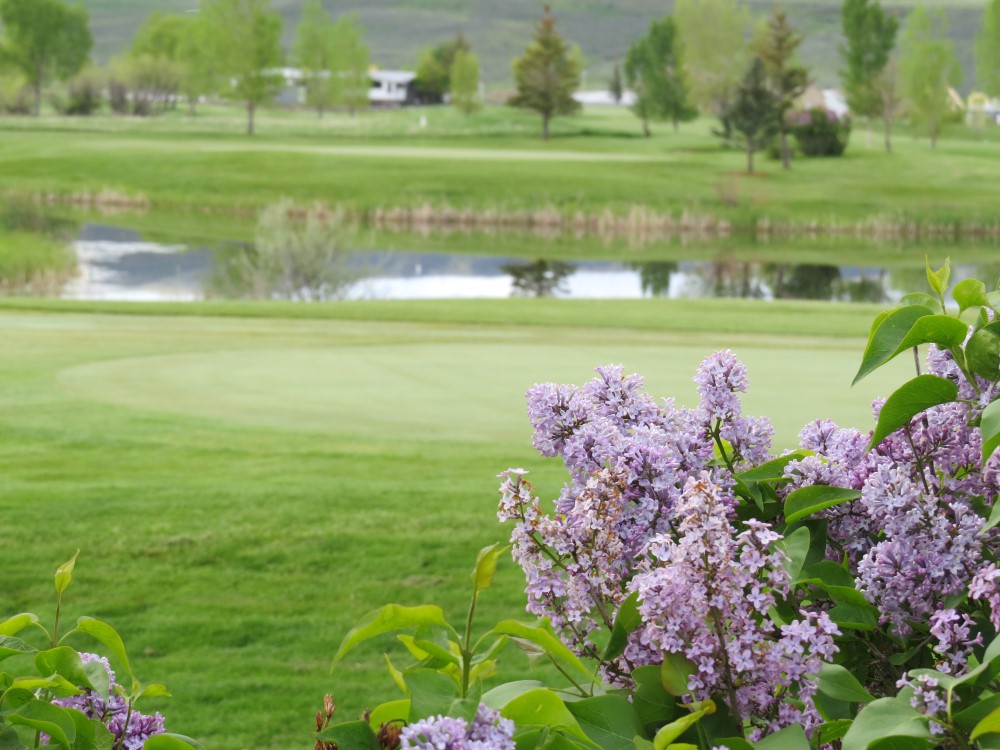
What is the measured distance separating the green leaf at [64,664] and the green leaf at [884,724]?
0.80 meters

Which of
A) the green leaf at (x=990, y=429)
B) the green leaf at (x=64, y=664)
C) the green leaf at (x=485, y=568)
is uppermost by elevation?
the green leaf at (x=990, y=429)

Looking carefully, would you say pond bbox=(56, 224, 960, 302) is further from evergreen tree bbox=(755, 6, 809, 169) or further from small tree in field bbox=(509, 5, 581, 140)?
small tree in field bbox=(509, 5, 581, 140)

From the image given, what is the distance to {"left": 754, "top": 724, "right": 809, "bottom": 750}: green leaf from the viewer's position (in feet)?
4.44

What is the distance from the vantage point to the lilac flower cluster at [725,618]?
1.34 m

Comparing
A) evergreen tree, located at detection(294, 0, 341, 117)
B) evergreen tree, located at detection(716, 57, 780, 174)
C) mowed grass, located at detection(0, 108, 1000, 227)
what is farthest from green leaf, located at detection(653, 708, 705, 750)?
evergreen tree, located at detection(294, 0, 341, 117)

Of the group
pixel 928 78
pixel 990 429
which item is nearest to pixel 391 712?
pixel 990 429

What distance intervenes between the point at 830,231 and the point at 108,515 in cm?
4724

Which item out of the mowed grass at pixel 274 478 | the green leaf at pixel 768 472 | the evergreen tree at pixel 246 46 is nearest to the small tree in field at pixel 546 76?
the evergreen tree at pixel 246 46

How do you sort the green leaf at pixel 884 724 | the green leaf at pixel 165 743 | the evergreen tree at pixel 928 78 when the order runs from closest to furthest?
the green leaf at pixel 884 724 < the green leaf at pixel 165 743 < the evergreen tree at pixel 928 78

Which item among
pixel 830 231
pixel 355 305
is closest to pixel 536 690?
pixel 355 305

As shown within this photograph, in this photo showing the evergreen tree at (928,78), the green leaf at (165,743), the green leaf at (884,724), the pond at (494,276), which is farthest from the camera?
the evergreen tree at (928,78)

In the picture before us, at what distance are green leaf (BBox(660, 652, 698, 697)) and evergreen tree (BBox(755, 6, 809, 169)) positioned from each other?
66.0 m

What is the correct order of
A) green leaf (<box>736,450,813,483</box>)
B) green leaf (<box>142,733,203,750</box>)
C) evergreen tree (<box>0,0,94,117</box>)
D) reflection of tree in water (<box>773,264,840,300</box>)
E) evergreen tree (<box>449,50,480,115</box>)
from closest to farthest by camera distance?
1. green leaf (<box>142,733,203,750</box>)
2. green leaf (<box>736,450,813,483</box>)
3. reflection of tree in water (<box>773,264,840,300</box>)
4. evergreen tree (<box>449,50,480,115</box>)
5. evergreen tree (<box>0,0,94,117</box>)

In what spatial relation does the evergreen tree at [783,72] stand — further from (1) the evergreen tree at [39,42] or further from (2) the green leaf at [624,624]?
(2) the green leaf at [624,624]
